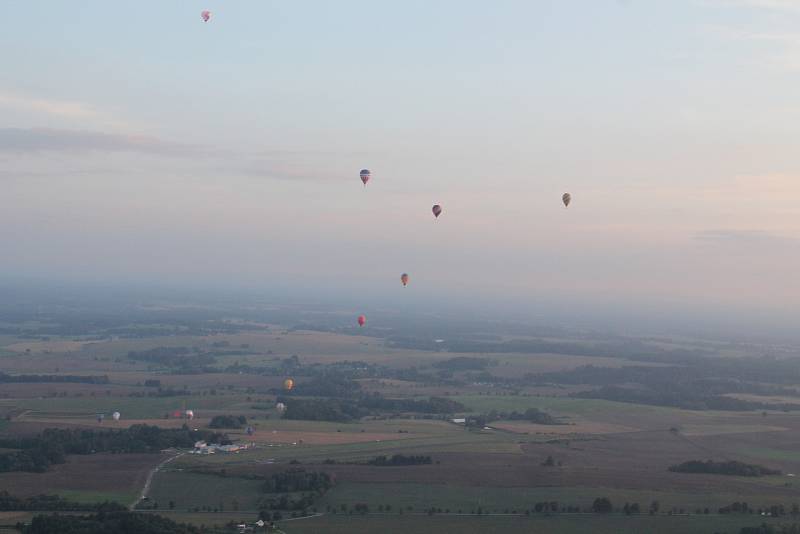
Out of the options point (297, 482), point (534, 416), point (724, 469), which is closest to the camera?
point (297, 482)

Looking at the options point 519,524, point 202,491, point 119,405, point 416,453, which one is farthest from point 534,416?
point 519,524

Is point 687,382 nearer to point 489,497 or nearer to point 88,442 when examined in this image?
point 489,497

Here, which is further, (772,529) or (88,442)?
(88,442)

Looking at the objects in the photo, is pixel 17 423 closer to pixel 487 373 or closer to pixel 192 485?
pixel 192 485

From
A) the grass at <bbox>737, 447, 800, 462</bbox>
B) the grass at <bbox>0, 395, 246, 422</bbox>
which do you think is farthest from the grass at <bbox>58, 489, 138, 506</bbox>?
the grass at <bbox>737, 447, 800, 462</bbox>

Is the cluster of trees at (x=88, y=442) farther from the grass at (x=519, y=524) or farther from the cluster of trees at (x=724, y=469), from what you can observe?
the cluster of trees at (x=724, y=469)

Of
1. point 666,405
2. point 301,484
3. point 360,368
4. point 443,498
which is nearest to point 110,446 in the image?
point 301,484

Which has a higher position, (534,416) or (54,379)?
(54,379)
